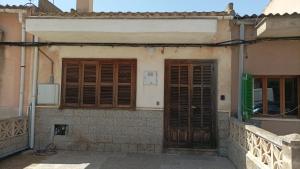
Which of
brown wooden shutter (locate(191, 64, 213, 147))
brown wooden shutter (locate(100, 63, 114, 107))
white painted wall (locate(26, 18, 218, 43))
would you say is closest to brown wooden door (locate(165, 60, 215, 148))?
brown wooden shutter (locate(191, 64, 213, 147))

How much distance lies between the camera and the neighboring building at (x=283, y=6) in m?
11.5

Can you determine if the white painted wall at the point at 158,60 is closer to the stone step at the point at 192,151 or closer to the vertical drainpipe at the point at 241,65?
the vertical drainpipe at the point at 241,65

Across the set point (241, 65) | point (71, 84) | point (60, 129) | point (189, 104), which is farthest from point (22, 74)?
point (241, 65)

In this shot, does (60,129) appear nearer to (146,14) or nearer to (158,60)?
(158,60)

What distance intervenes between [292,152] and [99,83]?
692cm

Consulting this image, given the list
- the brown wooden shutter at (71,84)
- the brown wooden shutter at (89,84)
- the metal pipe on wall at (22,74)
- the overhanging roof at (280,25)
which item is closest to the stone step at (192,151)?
the brown wooden shutter at (89,84)

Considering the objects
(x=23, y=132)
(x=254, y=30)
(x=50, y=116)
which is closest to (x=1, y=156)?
(x=23, y=132)

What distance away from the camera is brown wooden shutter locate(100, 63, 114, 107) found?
10.3m

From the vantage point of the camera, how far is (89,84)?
1041 centimetres

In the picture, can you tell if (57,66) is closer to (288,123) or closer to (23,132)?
(23,132)

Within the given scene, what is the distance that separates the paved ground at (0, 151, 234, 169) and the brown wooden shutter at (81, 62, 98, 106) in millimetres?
1691

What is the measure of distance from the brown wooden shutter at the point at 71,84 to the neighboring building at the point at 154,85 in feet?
0.11

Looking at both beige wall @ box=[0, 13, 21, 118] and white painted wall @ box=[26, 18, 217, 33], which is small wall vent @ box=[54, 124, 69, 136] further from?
white painted wall @ box=[26, 18, 217, 33]

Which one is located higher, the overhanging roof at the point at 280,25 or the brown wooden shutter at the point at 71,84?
the overhanging roof at the point at 280,25
